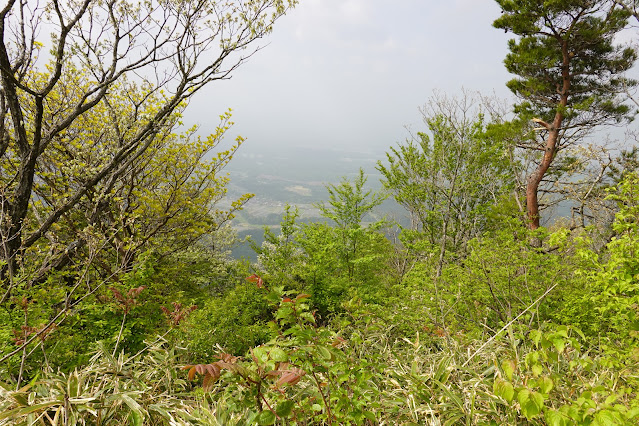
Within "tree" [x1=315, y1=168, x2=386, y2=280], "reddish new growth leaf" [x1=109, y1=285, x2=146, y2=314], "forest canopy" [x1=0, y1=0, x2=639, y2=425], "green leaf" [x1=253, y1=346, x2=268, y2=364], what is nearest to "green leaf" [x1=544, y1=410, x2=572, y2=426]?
"forest canopy" [x1=0, y1=0, x2=639, y2=425]

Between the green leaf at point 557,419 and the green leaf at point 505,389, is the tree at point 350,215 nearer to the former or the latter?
the green leaf at point 505,389

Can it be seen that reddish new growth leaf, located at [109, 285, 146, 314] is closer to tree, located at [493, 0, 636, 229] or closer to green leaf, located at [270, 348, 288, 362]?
green leaf, located at [270, 348, 288, 362]

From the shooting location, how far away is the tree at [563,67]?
29.4 ft

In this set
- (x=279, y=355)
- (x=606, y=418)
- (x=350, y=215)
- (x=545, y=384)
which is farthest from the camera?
(x=350, y=215)

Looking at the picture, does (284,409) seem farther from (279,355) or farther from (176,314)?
(176,314)

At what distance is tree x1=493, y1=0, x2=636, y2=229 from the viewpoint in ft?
29.4

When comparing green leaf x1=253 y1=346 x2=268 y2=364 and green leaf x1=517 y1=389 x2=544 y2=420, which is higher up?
green leaf x1=253 y1=346 x2=268 y2=364

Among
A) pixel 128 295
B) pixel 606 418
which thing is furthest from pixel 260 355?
pixel 128 295

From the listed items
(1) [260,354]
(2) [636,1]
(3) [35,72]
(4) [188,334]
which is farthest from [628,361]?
(3) [35,72]

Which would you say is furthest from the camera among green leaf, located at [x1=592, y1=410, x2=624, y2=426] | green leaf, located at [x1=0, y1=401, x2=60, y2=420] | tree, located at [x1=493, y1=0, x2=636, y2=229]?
tree, located at [x1=493, y1=0, x2=636, y2=229]

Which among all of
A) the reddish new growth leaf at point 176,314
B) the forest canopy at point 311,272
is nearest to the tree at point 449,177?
the forest canopy at point 311,272

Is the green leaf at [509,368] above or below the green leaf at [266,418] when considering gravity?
above

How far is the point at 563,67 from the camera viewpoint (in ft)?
32.1

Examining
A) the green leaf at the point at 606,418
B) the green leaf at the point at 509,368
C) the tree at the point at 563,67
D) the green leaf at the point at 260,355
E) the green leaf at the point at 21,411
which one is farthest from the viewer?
the tree at the point at 563,67
